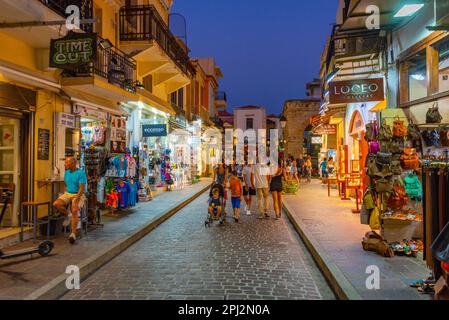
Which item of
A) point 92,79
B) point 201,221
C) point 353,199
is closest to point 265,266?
point 201,221

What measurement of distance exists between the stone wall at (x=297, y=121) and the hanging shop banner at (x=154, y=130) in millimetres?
Result: 25114

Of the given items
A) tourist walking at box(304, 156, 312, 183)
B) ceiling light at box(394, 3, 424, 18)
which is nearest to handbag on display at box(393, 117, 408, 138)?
ceiling light at box(394, 3, 424, 18)

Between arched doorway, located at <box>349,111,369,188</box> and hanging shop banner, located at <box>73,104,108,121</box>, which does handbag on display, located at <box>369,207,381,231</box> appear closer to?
arched doorway, located at <box>349,111,369,188</box>

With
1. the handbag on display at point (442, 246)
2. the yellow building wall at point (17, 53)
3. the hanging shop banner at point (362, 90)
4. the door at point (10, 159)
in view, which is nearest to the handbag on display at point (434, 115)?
the hanging shop banner at point (362, 90)

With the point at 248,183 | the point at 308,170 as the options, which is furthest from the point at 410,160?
the point at 308,170

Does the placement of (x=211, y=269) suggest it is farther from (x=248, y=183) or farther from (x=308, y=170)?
(x=308, y=170)

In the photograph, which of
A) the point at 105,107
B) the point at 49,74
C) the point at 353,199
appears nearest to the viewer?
the point at 49,74

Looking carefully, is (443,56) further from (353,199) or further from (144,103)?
(144,103)

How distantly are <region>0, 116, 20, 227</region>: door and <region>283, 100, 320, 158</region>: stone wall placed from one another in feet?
106

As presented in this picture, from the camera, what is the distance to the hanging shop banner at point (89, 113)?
427 inches

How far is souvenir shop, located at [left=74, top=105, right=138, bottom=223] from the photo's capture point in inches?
408

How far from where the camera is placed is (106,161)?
438 inches

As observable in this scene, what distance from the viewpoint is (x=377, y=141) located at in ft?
26.8

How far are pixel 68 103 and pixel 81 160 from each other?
64.9 inches
